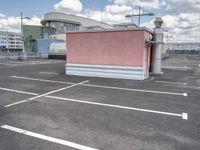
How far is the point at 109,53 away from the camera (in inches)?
437

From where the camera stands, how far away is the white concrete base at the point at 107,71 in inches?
410

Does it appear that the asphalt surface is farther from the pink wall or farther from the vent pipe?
the vent pipe

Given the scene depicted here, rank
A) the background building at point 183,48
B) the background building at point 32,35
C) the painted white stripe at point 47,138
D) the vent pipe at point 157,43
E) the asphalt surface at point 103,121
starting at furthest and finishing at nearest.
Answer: the background building at point 183,48, the background building at point 32,35, the vent pipe at point 157,43, the asphalt surface at point 103,121, the painted white stripe at point 47,138

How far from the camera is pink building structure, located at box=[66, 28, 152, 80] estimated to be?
34.0 ft

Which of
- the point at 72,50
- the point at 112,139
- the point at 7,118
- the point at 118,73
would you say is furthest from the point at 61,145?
the point at 72,50

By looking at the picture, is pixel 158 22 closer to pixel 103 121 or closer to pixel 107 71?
pixel 107 71

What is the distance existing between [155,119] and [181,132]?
0.81 m

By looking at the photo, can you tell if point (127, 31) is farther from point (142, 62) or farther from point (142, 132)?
point (142, 132)

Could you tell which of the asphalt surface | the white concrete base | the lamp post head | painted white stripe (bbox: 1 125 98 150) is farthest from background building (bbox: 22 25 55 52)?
painted white stripe (bbox: 1 125 98 150)

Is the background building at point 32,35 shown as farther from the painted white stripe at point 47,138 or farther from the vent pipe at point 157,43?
the painted white stripe at point 47,138

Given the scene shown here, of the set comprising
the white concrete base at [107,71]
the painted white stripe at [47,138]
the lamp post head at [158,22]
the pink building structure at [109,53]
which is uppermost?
the lamp post head at [158,22]

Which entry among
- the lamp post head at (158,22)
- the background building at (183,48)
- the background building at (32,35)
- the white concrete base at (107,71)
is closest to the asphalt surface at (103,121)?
the white concrete base at (107,71)

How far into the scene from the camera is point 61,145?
10.7ft

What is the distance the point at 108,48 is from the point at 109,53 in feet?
1.09
